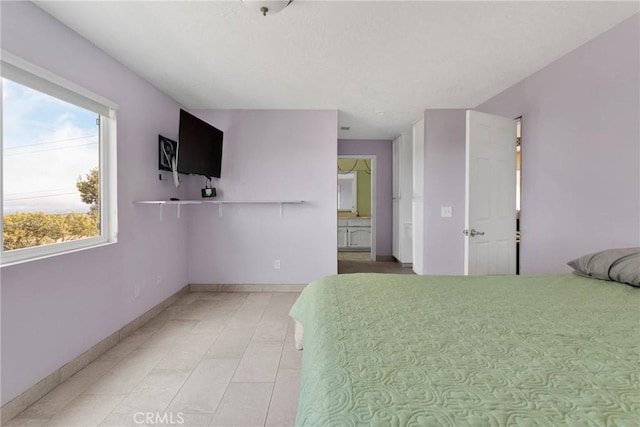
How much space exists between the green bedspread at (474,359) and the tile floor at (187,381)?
802 millimetres

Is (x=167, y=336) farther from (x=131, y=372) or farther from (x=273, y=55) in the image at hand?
(x=273, y=55)

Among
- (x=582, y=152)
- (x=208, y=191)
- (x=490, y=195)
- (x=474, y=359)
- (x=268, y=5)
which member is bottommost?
(x=474, y=359)

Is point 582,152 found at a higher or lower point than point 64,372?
higher

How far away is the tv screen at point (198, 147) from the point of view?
2771 millimetres

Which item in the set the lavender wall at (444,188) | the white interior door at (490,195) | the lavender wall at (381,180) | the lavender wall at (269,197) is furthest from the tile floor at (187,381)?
the lavender wall at (381,180)

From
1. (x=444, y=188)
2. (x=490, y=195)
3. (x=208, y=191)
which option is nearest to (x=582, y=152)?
(x=490, y=195)

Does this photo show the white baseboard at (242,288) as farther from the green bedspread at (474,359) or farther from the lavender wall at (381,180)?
the lavender wall at (381,180)

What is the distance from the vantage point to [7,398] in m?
1.59

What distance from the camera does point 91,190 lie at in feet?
7.54

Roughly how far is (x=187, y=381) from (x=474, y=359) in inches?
71.2

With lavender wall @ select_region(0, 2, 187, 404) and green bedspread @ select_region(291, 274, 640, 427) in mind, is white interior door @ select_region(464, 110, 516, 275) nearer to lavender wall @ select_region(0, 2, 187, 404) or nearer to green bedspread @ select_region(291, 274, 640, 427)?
green bedspread @ select_region(291, 274, 640, 427)

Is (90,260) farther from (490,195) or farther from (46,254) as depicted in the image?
(490,195)

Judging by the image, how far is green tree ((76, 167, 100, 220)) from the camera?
7.27ft

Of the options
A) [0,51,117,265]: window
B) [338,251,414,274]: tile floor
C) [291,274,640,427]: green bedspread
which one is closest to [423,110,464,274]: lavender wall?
[338,251,414,274]: tile floor
